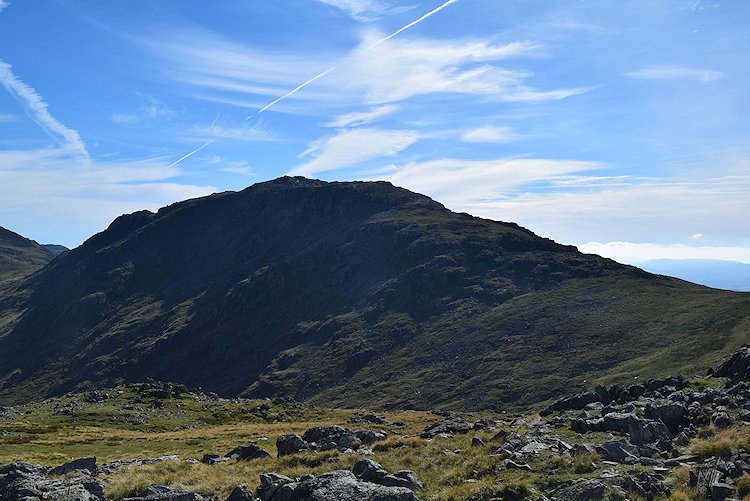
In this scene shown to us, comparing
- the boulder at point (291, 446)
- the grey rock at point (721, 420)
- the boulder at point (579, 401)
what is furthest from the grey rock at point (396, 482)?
the boulder at point (579, 401)

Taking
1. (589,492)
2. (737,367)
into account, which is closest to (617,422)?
(589,492)

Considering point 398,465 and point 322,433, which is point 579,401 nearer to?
point 322,433

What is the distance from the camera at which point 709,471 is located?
15609 millimetres

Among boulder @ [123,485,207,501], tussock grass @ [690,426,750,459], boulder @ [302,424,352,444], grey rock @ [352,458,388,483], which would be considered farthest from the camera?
boulder @ [302,424,352,444]

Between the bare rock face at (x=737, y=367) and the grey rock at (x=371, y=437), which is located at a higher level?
the bare rock face at (x=737, y=367)

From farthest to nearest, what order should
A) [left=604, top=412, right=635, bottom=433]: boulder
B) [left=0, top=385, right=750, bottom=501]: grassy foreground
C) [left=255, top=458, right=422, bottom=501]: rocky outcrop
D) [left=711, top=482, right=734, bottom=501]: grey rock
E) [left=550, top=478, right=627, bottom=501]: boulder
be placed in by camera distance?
[left=604, top=412, right=635, bottom=433]: boulder
[left=0, top=385, right=750, bottom=501]: grassy foreground
[left=255, top=458, right=422, bottom=501]: rocky outcrop
[left=550, top=478, right=627, bottom=501]: boulder
[left=711, top=482, right=734, bottom=501]: grey rock

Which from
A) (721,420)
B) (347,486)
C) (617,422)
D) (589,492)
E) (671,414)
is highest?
(721,420)

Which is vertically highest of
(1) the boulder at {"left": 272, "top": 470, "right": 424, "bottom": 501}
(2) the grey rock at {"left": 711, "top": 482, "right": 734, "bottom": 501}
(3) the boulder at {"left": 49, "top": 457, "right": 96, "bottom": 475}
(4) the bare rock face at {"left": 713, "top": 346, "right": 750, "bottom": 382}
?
(4) the bare rock face at {"left": 713, "top": 346, "right": 750, "bottom": 382}

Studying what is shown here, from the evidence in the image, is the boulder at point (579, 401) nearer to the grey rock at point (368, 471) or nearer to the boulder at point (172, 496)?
the grey rock at point (368, 471)

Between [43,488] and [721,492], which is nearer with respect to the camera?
[721,492]

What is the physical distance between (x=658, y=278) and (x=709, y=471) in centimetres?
19756

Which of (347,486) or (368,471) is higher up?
(347,486)

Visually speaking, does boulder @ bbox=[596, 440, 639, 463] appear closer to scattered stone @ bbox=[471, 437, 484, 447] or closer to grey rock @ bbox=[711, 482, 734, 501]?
grey rock @ bbox=[711, 482, 734, 501]

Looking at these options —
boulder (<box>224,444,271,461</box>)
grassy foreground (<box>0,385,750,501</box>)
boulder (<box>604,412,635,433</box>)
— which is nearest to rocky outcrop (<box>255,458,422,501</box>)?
grassy foreground (<box>0,385,750,501</box>)
